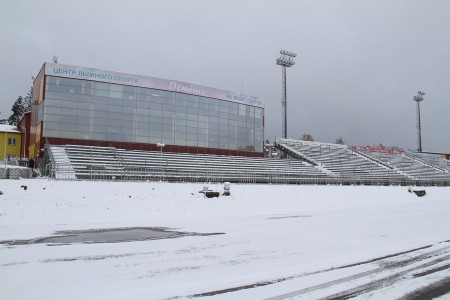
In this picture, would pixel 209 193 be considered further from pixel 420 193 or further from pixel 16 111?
pixel 16 111

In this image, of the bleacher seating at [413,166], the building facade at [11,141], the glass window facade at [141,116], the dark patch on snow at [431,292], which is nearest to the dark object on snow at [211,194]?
the dark patch on snow at [431,292]

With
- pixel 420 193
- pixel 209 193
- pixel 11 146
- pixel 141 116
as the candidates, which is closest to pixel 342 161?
pixel 420 193

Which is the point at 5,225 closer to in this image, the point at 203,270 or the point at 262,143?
the point at 203,270

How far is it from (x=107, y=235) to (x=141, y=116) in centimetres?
3466

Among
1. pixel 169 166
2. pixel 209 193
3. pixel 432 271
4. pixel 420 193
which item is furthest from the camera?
pixel 169 166

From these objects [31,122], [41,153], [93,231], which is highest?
[31,122]

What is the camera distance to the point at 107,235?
36.9 feet

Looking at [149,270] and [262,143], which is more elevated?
[262,143]

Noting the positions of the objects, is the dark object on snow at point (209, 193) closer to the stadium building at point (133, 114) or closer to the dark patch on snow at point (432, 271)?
the dark patch on snow at point (432, 271)

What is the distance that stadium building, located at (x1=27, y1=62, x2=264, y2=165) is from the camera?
40250 millimetres

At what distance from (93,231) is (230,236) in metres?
4.30

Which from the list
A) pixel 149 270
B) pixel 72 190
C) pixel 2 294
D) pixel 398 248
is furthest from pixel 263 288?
pixel 72 190

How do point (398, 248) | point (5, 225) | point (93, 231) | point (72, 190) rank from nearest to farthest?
1. point (398, 248)
2. point (93, 231)
3. point (5, 225)
4. point (72, 190)

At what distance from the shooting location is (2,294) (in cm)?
536
